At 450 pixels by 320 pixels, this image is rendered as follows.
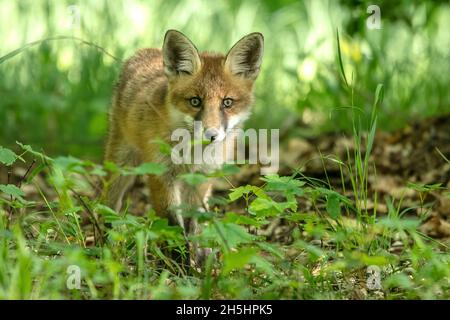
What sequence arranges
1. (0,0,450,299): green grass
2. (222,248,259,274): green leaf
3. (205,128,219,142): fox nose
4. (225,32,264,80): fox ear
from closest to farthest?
(222,248,259,274): green leaf < (0,0,450,299): green grass < (205,128,219,142): fox nose < (225,32,264,80): fox ear

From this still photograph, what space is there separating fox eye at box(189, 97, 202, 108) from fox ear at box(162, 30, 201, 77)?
24 centimetres

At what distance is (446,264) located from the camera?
3.33 metres

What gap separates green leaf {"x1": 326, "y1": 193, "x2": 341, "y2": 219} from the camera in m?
3.52

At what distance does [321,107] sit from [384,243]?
3.83 metres

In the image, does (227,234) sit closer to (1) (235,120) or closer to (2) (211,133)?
(2) (211,133)

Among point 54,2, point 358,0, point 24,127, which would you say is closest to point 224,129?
point 358,0

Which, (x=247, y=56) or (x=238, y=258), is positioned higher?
(x=247, y=56)

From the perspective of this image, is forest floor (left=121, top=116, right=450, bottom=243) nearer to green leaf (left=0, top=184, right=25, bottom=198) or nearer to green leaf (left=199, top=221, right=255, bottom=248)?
green leaf (left=199, top=221, right=255, bottom=248)

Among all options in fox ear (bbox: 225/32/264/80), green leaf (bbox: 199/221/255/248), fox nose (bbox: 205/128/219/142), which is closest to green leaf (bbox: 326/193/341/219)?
green leaf (bbox: 199/221/255/248)

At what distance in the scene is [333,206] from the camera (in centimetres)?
354

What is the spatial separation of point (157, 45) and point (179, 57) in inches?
104

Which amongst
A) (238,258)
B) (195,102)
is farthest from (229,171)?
(195,102)

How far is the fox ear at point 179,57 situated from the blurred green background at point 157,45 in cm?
185

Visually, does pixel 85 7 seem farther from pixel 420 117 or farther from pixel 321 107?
pixel 420 117
